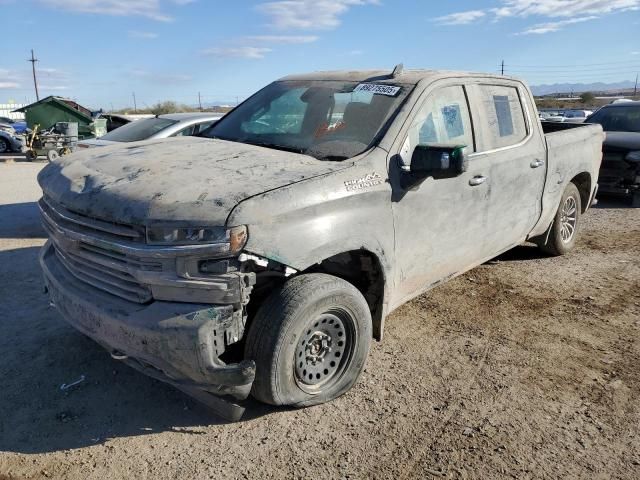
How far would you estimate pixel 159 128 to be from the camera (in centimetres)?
775

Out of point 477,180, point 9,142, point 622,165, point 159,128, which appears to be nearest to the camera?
point 477,180

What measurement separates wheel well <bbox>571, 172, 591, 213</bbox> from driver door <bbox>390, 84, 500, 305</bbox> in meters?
2.48

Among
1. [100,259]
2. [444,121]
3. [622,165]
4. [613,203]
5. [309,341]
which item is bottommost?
[613,203]

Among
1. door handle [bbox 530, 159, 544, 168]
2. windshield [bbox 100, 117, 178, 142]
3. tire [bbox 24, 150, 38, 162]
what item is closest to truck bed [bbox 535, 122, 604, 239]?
door handle [bbox 530, 159, 544, 168]

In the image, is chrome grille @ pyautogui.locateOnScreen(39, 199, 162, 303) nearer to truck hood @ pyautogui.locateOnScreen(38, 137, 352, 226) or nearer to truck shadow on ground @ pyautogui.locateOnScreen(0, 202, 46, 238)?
truck hood @ pyautogui.locateOnScreen(38, 137, 352, 226)

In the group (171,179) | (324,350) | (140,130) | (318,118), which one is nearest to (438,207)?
(318,118)

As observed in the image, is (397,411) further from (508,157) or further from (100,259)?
(508,157)

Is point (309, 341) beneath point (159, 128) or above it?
beneath

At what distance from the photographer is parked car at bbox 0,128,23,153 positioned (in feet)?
68.6

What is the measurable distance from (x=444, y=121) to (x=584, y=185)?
10.4 feet

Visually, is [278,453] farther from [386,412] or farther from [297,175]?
[297,175]

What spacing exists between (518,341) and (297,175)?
232 cm

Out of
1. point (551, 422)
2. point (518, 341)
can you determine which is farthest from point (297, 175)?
point (518, 341)

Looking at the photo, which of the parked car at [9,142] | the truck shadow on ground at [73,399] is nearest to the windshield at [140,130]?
the truck shadow on ground at [73,399]
